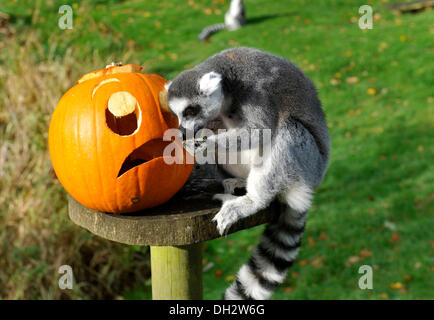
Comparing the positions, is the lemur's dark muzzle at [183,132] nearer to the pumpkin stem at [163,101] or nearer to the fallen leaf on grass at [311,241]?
the pumpkin stem at [163,101]

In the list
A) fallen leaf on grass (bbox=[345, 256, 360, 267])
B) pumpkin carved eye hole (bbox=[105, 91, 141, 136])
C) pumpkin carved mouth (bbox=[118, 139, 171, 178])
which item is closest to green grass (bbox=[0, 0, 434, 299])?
fallen leaf on grass (bbox=[345, 256, 360, 267])

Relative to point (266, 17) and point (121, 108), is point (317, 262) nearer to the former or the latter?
point (121, 108)

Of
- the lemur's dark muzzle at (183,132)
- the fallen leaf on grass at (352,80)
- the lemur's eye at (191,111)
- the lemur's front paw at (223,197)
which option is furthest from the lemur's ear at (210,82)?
the fallen leaf on grass at (352,80)

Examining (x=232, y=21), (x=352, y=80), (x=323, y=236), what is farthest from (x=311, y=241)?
(x=232, y=21)

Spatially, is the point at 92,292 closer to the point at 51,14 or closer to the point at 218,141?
the point at 218,141

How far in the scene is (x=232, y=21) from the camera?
484 inches

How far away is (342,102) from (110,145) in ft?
23.6

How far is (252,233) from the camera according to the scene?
560 cm

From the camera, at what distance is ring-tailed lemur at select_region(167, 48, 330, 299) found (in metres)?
2.44

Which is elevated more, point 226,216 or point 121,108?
point 121,108

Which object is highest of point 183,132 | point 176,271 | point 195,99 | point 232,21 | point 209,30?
point 232,21

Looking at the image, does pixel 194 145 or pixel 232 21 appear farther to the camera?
pixel 232 21

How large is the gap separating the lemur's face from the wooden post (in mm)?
666
